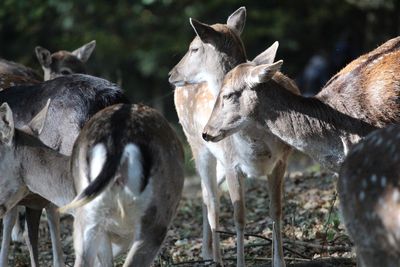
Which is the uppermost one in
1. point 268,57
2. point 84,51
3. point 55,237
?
point 84,51

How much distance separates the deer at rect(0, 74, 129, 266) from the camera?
7.71m

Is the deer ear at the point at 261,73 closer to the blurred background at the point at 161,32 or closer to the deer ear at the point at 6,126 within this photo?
the deer ear at the point at 6,126

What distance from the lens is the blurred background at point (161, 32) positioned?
1936 cm

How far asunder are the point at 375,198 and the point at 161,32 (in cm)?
1472

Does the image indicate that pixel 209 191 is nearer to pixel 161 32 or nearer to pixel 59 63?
pixel 59 63

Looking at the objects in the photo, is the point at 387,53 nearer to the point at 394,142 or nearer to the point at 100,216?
the point at 394,142

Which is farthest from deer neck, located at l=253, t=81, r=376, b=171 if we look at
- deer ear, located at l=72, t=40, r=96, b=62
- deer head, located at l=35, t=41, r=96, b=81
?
deer ear, located at l=72, t=40, r=96, b=62

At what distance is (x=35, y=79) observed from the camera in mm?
11000

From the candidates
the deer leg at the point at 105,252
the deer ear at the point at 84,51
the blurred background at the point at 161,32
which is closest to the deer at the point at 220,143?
the deer leg at the point at 105,252

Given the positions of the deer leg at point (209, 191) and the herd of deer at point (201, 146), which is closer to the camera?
the herd of deer at point (201, 146)

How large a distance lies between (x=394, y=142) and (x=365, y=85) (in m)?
2.07

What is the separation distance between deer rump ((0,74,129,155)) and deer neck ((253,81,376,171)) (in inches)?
43.6

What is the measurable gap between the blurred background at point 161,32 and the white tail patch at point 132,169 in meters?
12.6

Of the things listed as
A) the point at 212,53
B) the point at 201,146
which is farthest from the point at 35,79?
the point at 212,53
